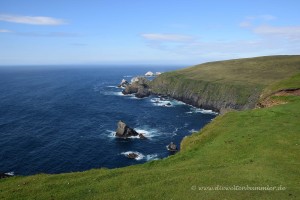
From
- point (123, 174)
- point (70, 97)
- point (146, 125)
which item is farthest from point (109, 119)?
point (123, 174)

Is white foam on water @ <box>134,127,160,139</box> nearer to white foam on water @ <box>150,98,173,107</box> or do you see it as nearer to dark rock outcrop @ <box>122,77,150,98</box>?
white foam on water @ <box>150,98,173,107</box>

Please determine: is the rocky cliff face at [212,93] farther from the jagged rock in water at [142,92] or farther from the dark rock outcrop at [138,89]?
the dark rock outcrop at [138,89]

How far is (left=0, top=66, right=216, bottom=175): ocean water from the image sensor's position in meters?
73.1

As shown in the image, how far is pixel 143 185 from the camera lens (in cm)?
2669

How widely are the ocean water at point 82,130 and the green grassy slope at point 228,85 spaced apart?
485 inches

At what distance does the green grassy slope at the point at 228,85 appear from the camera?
139375 mm

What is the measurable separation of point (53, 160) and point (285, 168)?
60.0 meters

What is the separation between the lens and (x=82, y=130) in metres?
101

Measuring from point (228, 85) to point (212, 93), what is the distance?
10143 mm

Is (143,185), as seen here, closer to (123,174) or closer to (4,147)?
(123,174)

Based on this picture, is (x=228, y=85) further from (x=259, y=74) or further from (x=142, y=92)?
(x=142, y=92)

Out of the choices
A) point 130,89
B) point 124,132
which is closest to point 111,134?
point 124,132

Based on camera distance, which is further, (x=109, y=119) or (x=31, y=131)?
(x=109, y=119)

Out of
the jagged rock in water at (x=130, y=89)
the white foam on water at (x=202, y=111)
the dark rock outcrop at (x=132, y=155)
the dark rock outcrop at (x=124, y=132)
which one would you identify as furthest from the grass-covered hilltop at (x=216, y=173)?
the jagged rock in water at (x=130, y=89)
